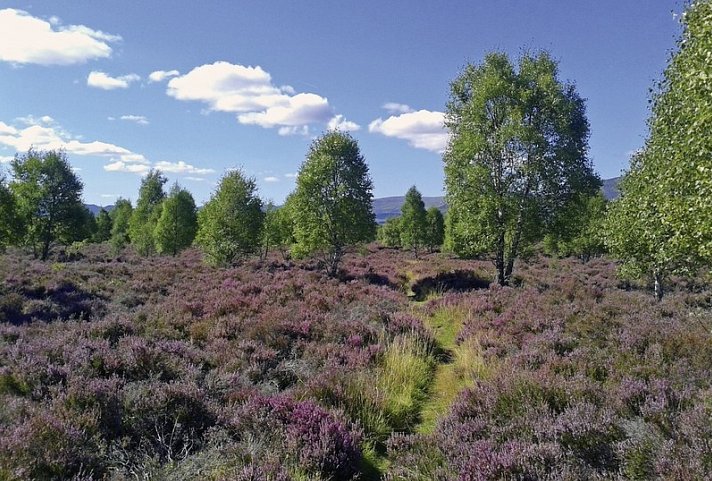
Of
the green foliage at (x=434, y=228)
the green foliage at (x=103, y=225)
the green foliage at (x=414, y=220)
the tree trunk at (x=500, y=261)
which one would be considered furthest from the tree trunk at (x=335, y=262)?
the green foliage at (x=103, y=225)

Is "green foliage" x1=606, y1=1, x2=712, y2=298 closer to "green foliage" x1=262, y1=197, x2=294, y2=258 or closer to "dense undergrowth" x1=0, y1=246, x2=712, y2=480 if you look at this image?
"dense undergrowth" x1=0, y1=246, x2=712, y2=480

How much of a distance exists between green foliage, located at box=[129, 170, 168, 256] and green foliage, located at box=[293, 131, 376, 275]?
76.2 ft

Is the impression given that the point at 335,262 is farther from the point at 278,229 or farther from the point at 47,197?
the point at 47,197

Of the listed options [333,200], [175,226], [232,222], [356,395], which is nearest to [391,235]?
[175,226]

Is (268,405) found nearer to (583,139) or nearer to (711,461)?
(711,461)

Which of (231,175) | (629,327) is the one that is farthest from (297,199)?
(629,327)

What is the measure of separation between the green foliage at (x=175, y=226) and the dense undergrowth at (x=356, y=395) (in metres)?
27.5

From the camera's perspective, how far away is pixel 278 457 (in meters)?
4.71

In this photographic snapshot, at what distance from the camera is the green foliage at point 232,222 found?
3047 centimetres

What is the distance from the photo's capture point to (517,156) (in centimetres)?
2019

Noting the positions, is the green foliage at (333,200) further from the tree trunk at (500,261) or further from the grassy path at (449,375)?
the grassy path at (449,375)

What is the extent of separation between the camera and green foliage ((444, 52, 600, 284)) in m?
19.8

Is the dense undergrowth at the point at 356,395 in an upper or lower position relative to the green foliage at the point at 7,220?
A: lower

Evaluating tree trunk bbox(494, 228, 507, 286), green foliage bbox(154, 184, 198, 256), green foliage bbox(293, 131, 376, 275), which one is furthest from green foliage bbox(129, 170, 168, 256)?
tree trunk bbox(494, 228, 507, 286)
